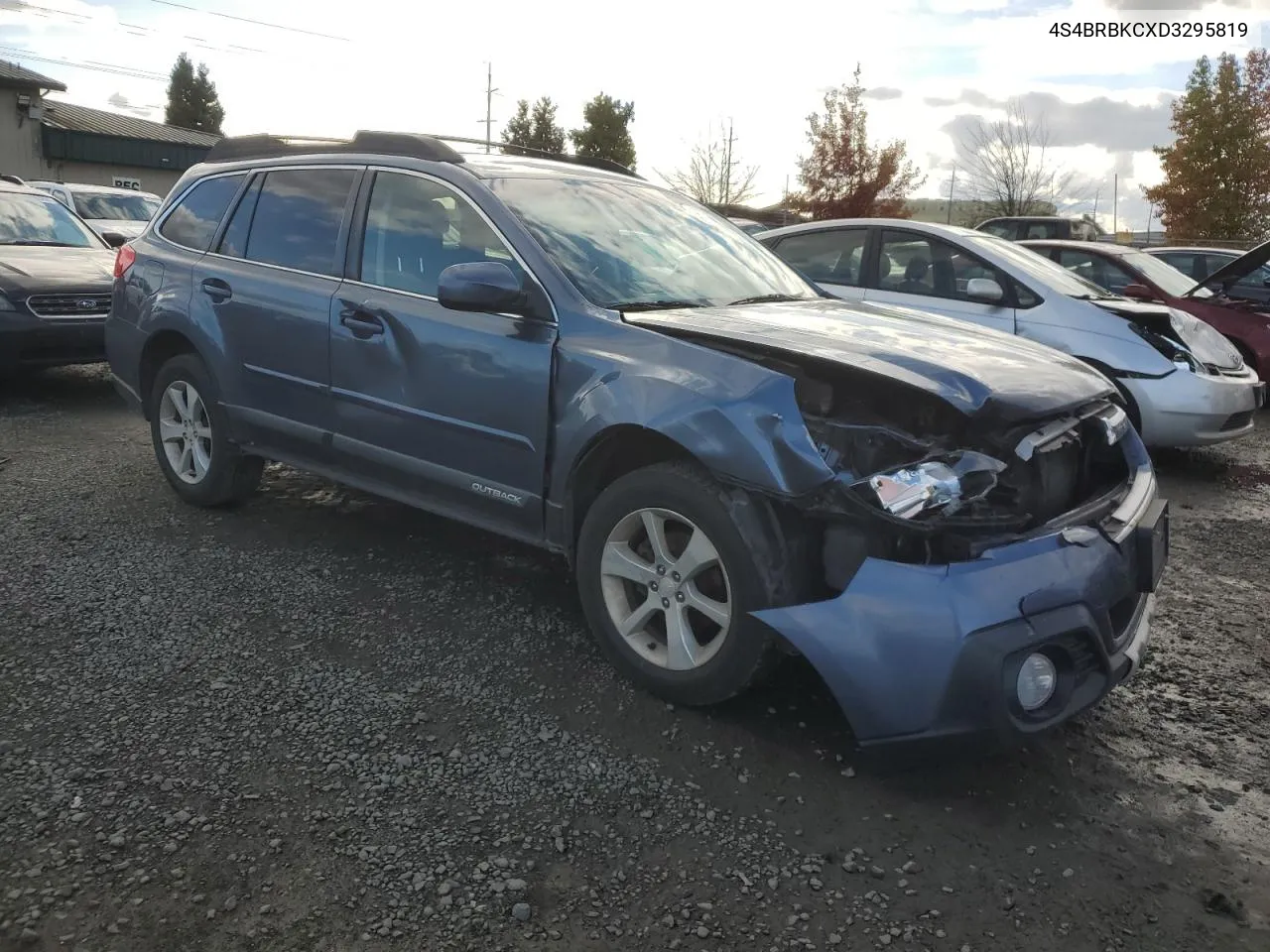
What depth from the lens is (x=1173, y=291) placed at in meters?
8.78

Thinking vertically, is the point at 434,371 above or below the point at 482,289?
below

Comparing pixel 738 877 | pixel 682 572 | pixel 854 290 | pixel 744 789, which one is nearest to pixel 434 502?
pixel 682 572

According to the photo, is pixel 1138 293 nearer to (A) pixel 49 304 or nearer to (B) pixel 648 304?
(B) pixel 648 304

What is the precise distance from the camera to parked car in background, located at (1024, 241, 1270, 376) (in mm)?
8641

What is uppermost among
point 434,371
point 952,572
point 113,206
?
point 113,206

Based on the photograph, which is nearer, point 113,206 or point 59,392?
point 59,392

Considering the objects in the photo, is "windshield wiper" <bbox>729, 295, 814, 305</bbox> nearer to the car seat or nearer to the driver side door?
the driver side door

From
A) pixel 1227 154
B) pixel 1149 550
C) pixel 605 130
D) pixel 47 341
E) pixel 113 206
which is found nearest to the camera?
pixel 1149 550

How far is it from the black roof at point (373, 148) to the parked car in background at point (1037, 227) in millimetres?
11931

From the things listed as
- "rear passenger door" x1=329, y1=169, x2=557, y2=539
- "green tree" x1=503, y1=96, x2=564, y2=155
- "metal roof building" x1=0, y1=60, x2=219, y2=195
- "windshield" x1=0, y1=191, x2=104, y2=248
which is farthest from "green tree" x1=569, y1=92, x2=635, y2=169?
"rear passenger door" x1=329, y1=169, x2=557, y2=539

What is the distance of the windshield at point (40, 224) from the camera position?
9019 millimetres

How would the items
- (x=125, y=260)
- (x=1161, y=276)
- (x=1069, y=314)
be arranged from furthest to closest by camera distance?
(x=1161, y=276)
(x=1069, y=314)
(x=125, y=260)

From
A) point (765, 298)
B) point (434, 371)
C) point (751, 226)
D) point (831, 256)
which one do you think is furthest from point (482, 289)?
point (751, 226)

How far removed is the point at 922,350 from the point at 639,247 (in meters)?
1.30
